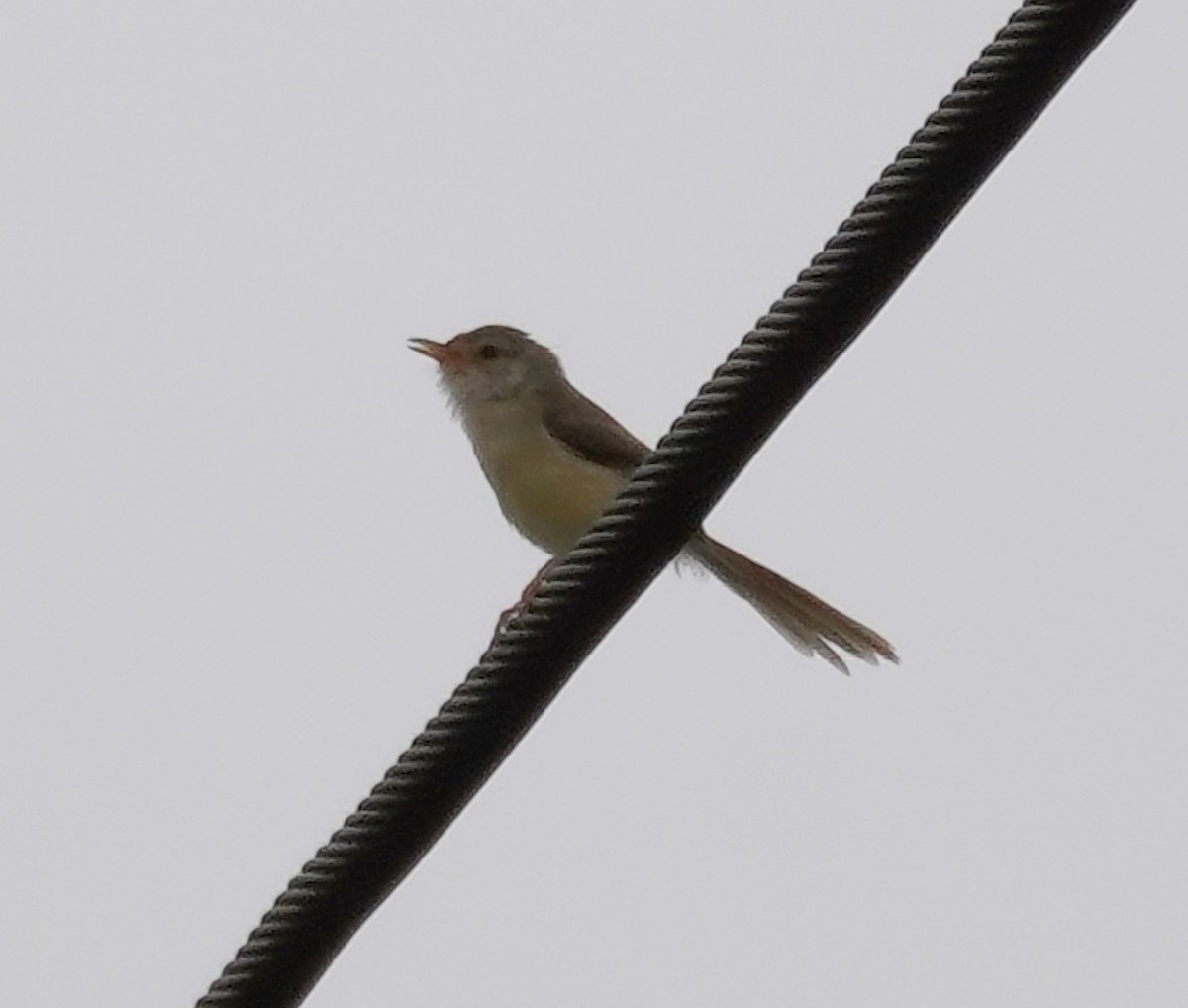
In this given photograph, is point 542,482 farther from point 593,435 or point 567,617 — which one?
point 567,617

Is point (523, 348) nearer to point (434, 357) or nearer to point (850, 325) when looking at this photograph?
point (434, 357)

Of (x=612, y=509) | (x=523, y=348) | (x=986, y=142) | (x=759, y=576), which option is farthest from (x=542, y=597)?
(x=523, y=348)

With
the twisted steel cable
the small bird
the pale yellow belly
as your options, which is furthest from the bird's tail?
the twisted steel cable

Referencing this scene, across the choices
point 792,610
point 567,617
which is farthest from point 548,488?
point 567,617

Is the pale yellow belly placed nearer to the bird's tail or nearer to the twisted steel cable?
the bird's tail

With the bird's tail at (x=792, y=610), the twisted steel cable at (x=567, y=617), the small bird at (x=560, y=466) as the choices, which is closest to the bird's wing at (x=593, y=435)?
the small bird at (x=560, y=466)

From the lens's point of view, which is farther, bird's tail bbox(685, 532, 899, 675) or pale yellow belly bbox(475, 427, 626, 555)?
pale yellow belly bbox(475, 427, 626, 555)
